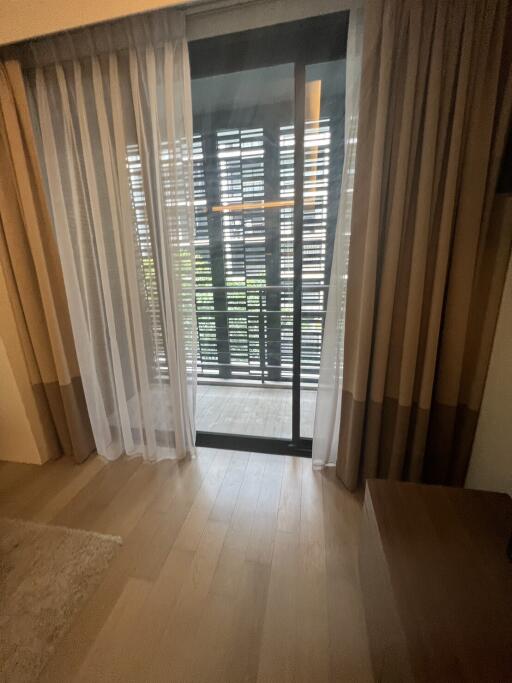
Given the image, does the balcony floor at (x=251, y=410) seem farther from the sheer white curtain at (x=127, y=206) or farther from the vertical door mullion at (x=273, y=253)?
the sheer white curtain at (x=127, y=206)

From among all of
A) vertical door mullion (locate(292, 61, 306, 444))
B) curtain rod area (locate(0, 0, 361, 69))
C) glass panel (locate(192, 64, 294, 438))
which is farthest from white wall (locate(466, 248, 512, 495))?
curtain rod area (locate(0, 0, 361, 69))

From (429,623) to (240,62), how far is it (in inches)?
90.3

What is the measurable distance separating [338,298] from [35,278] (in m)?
1.77

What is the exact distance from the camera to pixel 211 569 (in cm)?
127

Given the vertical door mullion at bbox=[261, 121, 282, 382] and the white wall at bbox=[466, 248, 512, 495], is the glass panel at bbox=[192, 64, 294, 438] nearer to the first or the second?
the vertical door mullion at bbox=[261, 121, 282, 382]

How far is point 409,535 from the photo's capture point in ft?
2.82

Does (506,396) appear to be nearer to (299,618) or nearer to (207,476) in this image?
(299,618)

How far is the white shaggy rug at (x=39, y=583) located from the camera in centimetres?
101

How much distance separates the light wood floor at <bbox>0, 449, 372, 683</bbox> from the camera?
3.20ft

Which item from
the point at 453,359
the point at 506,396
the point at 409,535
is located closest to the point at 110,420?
the point at 409,535

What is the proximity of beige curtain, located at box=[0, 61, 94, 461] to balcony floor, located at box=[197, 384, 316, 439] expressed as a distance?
0.96 m

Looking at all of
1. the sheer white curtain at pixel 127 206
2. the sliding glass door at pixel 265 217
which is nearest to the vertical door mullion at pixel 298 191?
the sliding glass door at pixel 265 217

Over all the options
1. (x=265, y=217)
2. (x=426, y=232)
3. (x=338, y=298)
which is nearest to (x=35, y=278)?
(x=265, y=217)

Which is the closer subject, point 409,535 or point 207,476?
point 409,535
